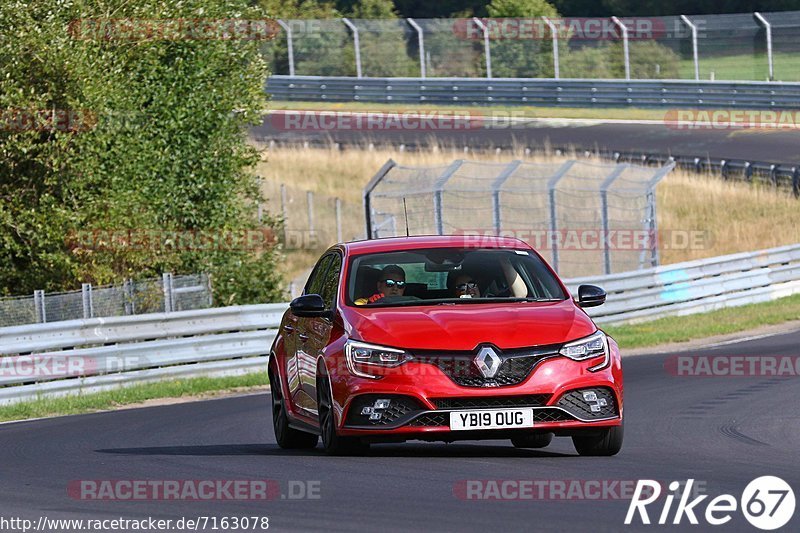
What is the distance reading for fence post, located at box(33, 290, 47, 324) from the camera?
19422 mm

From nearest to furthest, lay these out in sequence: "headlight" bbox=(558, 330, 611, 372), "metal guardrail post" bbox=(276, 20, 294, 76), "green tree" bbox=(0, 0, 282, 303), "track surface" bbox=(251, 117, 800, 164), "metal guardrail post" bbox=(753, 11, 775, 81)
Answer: "headlight" bbox=(558, 330, 611, 372)
"green tree" bbox=(0, 0, 282, 303)
"track surface" bbox=(251, 117, 800, 164)
"metal guardrail post" bbox=(753, 11, 775, 81)
"metal guardrail post" bbox=(276, 20, 294, 76)

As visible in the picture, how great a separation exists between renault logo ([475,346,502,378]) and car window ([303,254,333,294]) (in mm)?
2451

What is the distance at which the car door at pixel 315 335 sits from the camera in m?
10.9

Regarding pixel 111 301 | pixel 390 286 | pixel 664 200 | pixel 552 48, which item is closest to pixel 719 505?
pixel 390 286

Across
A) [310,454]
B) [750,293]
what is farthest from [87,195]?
[310,454]

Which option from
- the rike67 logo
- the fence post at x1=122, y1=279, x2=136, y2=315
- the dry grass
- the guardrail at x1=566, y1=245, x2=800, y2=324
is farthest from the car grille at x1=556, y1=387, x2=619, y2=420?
the dry grass

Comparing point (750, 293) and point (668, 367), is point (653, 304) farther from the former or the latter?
point (668, 367)

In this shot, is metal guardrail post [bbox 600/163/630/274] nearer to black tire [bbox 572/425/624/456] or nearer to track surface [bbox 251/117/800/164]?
track surface [bbox 251/117/800/164]

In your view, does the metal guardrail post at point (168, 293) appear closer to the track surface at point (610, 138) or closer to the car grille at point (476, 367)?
the car grille at point (476, 367)

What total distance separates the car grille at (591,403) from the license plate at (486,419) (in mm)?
304

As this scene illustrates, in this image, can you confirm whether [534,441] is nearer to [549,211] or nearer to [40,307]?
[40,307]

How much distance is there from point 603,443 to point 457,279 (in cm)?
156

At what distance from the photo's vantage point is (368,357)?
400 inches

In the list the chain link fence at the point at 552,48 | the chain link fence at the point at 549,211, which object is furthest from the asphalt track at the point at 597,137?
the chain link fence at the point at 549,211
